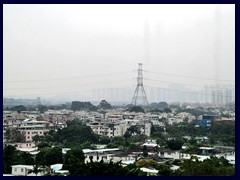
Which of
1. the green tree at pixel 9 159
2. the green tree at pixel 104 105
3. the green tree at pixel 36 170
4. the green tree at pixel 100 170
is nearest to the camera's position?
the green tree at pixel 100 170

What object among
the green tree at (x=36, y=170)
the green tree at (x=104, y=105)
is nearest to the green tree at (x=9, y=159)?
the green tree at (x=36, y=170)

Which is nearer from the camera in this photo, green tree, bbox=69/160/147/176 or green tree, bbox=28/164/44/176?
green tree, bbox=69/160/147/176

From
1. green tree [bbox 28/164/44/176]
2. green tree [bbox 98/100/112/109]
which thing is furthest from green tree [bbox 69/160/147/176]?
green tree [bbox 98/100/112/109]

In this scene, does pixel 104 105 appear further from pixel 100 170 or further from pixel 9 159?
pixel 100 170

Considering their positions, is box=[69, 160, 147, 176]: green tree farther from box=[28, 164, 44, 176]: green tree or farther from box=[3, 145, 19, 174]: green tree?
box=[3, 145, 19, 174]: green tree

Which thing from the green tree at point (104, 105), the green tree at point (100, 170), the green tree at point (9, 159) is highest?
the green tree at point (104, 105)

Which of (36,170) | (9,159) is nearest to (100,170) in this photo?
(36,170)

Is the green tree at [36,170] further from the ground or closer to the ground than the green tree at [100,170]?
closer to the ground

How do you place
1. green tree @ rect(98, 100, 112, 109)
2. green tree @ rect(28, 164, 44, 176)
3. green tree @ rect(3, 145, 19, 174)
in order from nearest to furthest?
green tree @ rect(28, 164, 44, 176)
green tree @ rect(3, 145, 19, 174)
green tree @ rect(98, 100, 112, 109)

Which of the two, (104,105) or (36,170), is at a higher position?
(104,105)

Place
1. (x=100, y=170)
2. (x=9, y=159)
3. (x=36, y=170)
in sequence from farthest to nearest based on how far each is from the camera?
(x=9, y=159)
(x=36, y=170)
(x=100, y=170)

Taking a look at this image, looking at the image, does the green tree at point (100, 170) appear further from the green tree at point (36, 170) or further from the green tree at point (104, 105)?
the green tree at point (104, 105)
